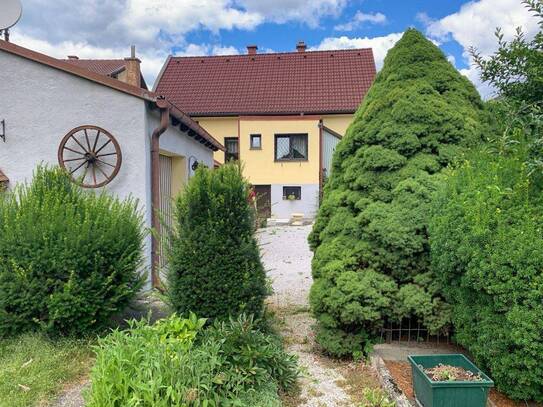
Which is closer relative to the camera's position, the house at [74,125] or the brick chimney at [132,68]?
the house at [74,125]

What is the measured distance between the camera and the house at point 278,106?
18.6 metres

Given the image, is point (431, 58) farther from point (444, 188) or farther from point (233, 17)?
point (233, 17)

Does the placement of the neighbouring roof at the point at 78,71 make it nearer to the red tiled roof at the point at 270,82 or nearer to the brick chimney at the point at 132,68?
the brick chimney at the point at 132,68

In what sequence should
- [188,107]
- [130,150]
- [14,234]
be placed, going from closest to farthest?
[14,234], [130,150], [188,107]

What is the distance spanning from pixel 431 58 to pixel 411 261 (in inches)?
89.4

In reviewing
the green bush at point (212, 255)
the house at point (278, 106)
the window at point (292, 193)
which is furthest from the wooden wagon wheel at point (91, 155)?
the window at point (292, 193)

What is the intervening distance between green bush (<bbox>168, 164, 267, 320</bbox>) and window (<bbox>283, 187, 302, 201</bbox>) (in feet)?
49.5

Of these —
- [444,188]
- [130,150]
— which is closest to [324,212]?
[444,188]

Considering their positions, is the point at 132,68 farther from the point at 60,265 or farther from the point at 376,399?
the point at 376,399

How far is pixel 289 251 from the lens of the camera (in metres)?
10.8

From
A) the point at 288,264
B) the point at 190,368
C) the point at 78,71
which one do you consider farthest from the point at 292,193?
the point at 190,368

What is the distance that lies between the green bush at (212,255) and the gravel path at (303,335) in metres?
0.41

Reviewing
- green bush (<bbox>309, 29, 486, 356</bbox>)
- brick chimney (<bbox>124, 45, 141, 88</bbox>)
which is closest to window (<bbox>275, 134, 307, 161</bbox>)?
brick chimney (<bbox>124, 45, 141, 88</bbox>)

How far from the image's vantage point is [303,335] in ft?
15.0
